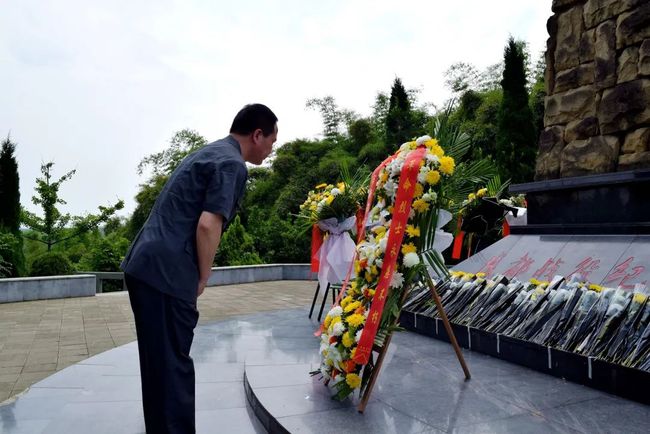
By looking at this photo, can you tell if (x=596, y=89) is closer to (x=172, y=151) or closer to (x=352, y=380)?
(x=352, y=380)

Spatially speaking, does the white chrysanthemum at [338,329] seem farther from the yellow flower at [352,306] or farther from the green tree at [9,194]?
the green tree at [9,194]

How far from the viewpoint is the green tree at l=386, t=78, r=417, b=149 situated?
2111cm

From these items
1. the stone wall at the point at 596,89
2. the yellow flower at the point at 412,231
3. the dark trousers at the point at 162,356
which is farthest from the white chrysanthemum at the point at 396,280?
the stone wall at the point at 596,89

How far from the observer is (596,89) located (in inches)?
197

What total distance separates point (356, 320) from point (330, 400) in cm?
50

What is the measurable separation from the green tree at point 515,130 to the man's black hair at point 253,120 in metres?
15.5

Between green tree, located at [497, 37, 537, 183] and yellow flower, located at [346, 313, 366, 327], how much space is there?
14.9 m

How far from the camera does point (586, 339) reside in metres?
3.01

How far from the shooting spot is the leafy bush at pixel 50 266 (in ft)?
34.6

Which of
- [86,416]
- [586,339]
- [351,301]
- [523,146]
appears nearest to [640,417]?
[586,339]

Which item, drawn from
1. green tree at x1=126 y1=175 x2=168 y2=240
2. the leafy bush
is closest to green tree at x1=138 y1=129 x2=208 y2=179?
green tree at x1=126 y1=175 x2=168 y2=240

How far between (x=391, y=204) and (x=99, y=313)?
6349 millimetres

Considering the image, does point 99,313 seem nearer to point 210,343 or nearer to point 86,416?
point 210,343

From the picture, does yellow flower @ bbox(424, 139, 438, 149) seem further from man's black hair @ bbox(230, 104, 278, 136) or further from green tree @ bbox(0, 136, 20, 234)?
green tree @ bbox(0, 136, 20, 234)
